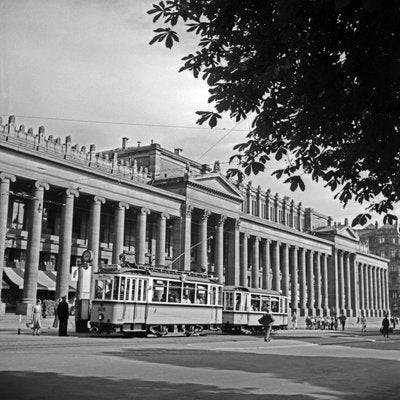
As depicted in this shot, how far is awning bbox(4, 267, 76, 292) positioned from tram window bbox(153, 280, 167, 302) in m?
21.3

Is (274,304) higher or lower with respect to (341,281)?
lower

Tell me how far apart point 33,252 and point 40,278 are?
6.85 metres

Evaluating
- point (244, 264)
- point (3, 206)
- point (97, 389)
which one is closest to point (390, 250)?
point (244, 264)

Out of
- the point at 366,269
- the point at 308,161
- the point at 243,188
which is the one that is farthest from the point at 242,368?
the point at 366,269

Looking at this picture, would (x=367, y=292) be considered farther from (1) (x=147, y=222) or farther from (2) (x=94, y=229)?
(2) (x=94, y=229)

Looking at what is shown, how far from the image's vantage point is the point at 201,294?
3616 centimetres

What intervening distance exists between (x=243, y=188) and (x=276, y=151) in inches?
3103

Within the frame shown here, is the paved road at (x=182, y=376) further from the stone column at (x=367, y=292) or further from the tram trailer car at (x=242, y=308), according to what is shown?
the stone column at (x=367, y=292)

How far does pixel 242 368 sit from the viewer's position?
51.6ft

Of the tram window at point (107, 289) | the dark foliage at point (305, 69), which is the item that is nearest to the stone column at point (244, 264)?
the tram window at point (107, 289)

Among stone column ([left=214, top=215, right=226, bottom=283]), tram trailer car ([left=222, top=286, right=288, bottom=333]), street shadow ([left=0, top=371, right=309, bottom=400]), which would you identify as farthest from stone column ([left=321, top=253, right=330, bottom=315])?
street shadow ([left=0, top=371, right=309, bottom=400])

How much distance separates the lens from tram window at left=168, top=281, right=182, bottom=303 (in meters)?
33.2

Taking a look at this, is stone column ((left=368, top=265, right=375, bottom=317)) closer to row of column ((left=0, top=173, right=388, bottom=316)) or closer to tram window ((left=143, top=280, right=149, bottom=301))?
row of column ((left=0, top=173, right=388, bottom=316))

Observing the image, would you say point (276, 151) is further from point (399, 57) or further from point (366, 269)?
point (366, 269)
